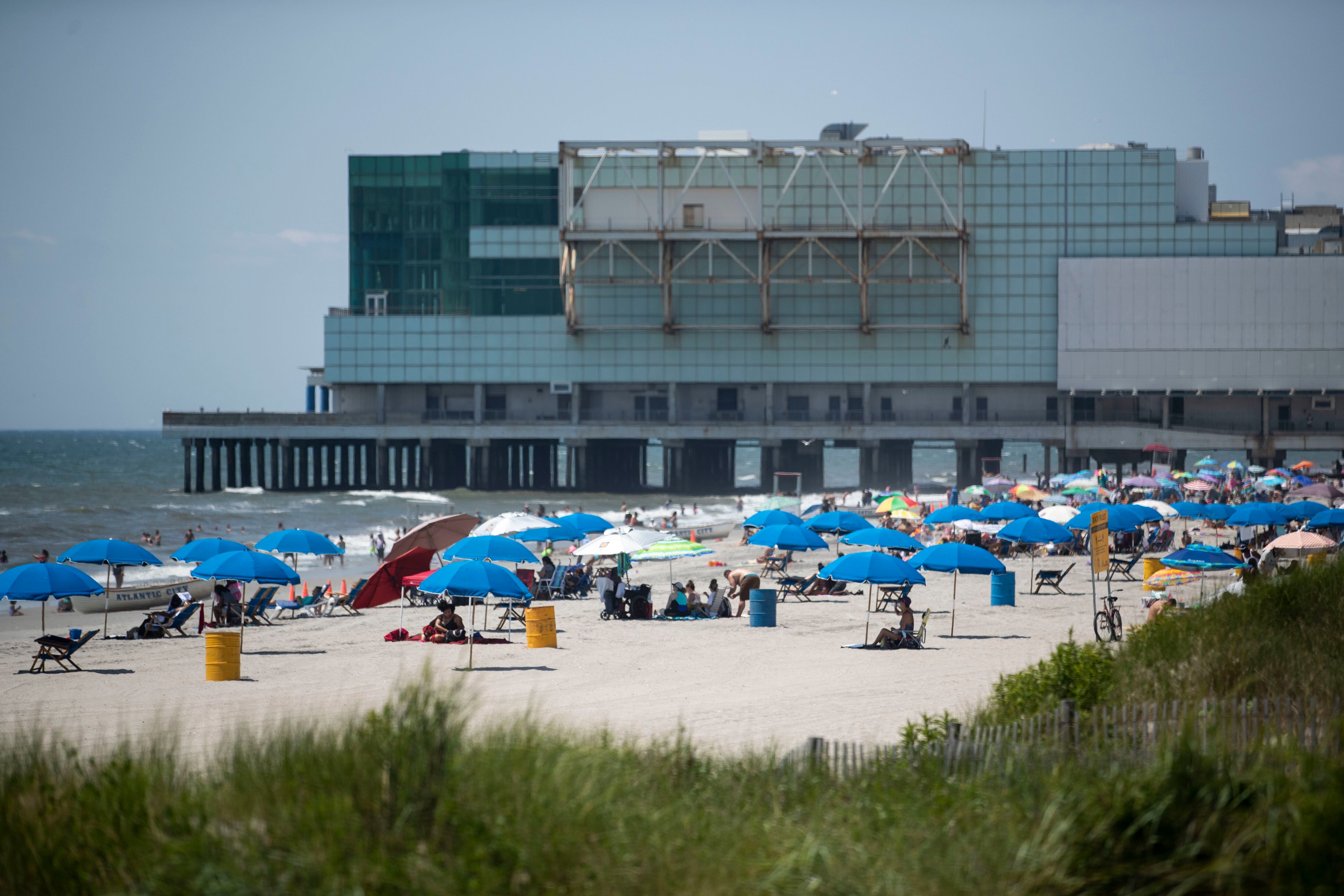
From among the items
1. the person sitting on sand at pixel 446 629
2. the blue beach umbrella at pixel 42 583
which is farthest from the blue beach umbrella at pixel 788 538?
the blue beach umbrella at pixel 42 583

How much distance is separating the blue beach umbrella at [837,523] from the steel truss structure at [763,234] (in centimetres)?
4607

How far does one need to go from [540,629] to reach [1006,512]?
13.2 m

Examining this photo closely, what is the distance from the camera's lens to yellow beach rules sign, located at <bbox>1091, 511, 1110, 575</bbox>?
17.0 meters

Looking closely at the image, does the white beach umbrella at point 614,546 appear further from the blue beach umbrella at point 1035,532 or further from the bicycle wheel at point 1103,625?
Answer: the bicycle wheel at point 1103,625

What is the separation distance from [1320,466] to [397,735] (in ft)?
251

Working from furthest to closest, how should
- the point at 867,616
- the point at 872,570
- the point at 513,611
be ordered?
the point at 513,611, the point at 867,616, the point at 872,570

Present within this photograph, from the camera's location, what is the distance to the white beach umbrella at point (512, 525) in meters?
26.0

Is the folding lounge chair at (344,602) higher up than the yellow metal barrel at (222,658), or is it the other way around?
the yellow metal barrel at (222,658)

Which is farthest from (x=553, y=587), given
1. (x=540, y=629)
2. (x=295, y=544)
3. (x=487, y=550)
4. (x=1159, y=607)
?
(x=1159, y=607)

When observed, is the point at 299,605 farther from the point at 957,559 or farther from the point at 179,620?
the point at 957,559

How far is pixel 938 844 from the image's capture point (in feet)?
21.5

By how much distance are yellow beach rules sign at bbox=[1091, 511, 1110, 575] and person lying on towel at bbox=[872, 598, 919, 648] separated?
273cm

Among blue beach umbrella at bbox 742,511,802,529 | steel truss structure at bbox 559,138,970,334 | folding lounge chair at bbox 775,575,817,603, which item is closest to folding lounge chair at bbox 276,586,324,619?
blue beach umbrella at bbox 742,511,802,529

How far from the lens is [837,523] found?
2470 cm
